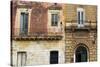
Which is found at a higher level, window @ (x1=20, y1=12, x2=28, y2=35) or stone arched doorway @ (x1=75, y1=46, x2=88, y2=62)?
window @ (x1=20, y1=12, x2=28, y2=35)

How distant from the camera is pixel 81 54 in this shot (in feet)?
6.01

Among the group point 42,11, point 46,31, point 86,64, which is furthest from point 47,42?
point 86,64

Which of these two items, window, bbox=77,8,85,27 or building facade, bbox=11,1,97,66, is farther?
window, bbox=77,8,85,27

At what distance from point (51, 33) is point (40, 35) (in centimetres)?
7

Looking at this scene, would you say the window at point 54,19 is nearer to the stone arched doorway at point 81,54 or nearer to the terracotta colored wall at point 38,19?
the terracotta colored wall at point 38,19

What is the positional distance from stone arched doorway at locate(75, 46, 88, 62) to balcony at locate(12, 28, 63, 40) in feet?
0.48

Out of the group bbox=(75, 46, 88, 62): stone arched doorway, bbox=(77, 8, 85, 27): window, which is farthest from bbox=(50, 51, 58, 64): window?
bbox=(77, 8, 85, 27): window

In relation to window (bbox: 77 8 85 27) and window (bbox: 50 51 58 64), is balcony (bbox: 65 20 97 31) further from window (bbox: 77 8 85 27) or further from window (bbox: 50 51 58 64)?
window (bbox: 50 51 58 64)

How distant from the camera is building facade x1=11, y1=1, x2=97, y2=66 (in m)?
1.73

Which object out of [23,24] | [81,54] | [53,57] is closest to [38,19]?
[23,24]

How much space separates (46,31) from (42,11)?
13cm

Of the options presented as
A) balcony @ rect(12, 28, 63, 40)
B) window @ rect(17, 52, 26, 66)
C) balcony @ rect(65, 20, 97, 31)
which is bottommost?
window @ rect(17, 52, 26, 66)
